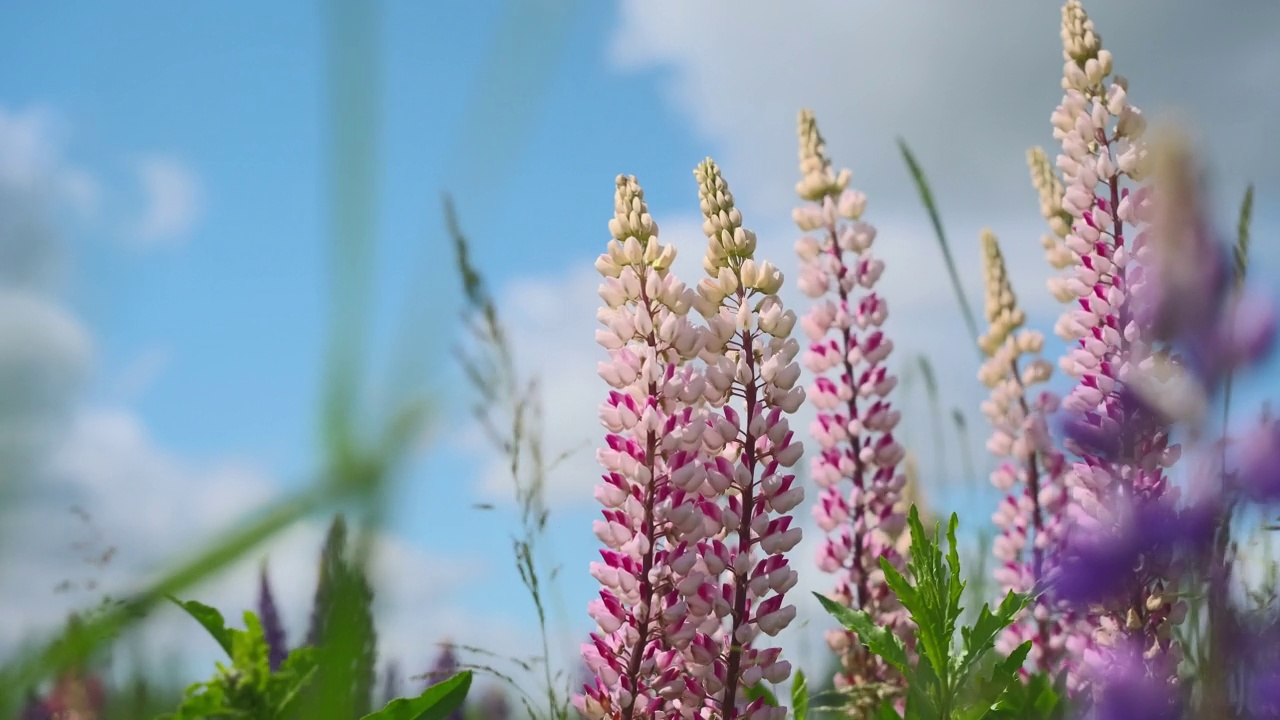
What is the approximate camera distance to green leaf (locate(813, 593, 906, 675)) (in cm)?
202

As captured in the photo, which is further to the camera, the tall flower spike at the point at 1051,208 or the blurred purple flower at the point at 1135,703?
the tall flower spike at the point at 1051,208

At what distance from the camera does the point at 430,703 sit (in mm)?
1656

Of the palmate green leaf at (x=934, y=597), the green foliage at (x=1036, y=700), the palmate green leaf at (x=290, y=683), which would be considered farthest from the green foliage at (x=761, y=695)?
the palmate green leaf at (x=290, y=683)

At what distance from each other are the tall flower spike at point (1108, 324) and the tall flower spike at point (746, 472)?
0.62 metres

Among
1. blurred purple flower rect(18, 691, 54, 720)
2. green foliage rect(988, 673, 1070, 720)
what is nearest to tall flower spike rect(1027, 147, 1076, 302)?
green foliage rect(988, 673, 1070, 720)

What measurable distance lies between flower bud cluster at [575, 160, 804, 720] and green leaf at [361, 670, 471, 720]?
1.45 ft

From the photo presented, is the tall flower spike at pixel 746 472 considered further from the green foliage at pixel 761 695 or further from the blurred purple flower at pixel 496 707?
the blurred purple flower at pixel 496 707

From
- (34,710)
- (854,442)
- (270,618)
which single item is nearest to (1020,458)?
(854,442)

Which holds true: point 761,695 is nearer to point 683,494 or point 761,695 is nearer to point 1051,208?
point 683,494

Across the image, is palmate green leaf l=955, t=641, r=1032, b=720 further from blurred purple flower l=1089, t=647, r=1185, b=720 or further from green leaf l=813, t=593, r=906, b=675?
blurred purple flower l=1089, t=647, r=1185, b=720

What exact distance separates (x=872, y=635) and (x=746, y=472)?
14.5 inches

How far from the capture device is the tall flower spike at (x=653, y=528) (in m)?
2.05

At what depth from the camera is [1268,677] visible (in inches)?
51.4

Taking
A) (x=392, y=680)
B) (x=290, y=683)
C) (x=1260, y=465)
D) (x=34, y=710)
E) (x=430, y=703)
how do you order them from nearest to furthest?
(x=1260, y=465)
(x=290, y=683)
(x=430, y=703)
(x=34, y=710)
(x=392, y=680)
